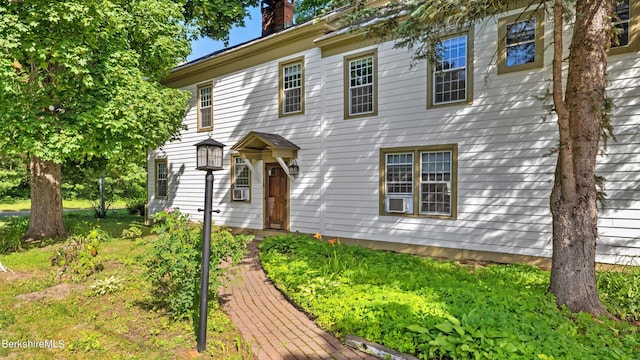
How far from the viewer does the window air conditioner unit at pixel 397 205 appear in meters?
8.91

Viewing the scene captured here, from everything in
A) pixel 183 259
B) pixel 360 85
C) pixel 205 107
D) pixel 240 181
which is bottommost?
pixel 183 259

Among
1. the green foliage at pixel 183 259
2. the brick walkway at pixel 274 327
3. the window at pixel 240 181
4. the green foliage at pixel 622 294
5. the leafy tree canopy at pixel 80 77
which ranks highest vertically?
the leafy tree canopy at pixel 80 77

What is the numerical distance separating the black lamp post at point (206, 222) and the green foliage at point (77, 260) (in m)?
4.15

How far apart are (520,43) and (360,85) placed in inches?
156

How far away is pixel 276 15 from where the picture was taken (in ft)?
42.5

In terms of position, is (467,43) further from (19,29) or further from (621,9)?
(19,29)

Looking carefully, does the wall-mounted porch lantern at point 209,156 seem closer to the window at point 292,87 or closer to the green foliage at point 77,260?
the green foliage at point 77,260

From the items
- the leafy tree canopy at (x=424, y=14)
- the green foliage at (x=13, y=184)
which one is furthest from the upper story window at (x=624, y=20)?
the green foliage at (x=13, y=184)

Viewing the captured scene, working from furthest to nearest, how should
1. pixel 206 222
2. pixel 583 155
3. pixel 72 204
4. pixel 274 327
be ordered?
pixel 72 204 < pixel 583 155 < pixel 274 327 < pixel 206 222

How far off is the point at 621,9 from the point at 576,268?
5.59 meters

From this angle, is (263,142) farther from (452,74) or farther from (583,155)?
(583,155)

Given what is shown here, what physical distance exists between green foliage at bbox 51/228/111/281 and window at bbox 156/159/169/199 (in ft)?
25.1

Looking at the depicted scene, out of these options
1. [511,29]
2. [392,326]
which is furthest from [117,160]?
[511,29]

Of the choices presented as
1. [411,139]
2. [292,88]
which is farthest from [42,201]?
[411,139]
